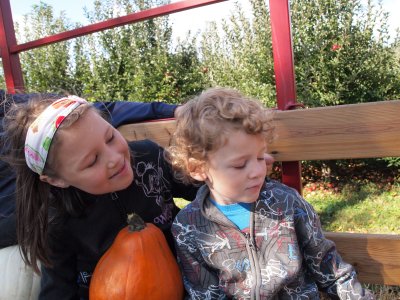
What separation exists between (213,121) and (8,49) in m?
1.88

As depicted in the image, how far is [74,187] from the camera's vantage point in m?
1.60

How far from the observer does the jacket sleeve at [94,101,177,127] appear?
1.95 m

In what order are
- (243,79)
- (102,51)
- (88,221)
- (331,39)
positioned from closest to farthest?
(88,221) → (331,39) → (243,79) → (102,51)

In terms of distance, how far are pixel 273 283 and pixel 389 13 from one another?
4534 millimetres

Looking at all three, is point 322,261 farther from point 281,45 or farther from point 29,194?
point 29,194

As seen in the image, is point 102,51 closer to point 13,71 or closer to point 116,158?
point 13,71

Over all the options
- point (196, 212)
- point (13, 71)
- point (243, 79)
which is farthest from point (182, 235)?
point (243, 79)

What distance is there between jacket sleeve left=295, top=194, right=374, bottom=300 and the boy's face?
8.4 inches

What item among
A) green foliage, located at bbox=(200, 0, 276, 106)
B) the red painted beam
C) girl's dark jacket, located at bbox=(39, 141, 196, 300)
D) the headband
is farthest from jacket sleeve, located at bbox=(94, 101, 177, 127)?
green foliage, located at bbox=(200, 0, 276, 106)

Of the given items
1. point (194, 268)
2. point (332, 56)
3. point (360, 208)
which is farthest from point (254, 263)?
point (332, 56)

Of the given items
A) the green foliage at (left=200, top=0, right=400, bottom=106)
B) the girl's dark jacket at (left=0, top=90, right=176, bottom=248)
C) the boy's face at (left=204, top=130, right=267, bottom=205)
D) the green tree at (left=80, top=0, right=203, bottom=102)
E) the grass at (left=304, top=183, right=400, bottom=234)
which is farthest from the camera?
the green tree at (left=80, top=0, right=203, bottom=102)

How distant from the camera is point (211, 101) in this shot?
1.35 meters

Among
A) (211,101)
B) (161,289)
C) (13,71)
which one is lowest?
(161,289)

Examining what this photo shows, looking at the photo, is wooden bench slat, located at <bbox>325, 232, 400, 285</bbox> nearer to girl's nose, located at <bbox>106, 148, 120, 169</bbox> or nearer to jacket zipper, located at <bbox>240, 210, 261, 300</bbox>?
jacket zipper, located at <bbox>240, 210, 261, 300</bbox>
